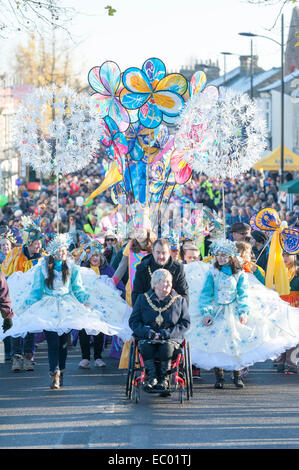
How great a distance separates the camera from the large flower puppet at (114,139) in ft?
47.9

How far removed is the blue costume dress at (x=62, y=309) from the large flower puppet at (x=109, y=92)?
13.5 ft

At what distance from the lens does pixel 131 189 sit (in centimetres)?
1467

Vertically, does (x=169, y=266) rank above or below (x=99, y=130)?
below

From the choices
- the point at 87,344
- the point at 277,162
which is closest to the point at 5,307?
the point at 87,344

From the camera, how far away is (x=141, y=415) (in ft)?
29.1

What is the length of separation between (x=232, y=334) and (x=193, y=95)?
17.5ft

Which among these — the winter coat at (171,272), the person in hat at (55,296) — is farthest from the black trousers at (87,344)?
the winter coat at (171,272)

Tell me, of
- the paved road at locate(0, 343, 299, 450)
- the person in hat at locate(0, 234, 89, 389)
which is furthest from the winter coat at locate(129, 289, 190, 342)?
the person in hat at locate(0, 234, 89, 389)

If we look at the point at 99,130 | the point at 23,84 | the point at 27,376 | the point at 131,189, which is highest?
the point at 23,84

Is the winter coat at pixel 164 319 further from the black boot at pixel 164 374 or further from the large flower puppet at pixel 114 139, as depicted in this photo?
the large flower puppet at pixel 114 139
